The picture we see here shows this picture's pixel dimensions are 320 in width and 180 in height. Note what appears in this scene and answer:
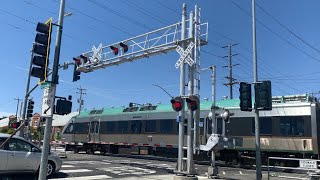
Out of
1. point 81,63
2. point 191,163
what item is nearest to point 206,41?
point 191,163

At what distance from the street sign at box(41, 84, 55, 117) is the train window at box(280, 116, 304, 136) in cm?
1491

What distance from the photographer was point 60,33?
399 inches

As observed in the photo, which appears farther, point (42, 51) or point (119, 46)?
point (119, 46)

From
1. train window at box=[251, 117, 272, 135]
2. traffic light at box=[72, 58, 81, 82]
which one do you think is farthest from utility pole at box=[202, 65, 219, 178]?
traffic light at box=[72, 58, 81, 82]

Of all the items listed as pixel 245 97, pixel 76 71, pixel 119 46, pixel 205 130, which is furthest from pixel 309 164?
pixel 76 71

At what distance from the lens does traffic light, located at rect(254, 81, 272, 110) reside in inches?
471

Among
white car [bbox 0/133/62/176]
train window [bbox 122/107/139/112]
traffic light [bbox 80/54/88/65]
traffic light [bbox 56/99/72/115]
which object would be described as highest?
traffic light [bbox 80/54/88/65]

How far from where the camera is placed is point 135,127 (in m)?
29.3

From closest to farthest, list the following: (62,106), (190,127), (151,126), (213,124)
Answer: (62,106) < (190,127) < (213,124) < (151,126)

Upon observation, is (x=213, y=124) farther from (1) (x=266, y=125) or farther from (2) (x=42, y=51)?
(2) (x=42, y=51)

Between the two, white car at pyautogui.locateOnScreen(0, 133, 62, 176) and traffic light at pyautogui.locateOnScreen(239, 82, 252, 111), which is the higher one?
traffic light at pyautogui.locateOnScreen(239, 82, 252, 111)

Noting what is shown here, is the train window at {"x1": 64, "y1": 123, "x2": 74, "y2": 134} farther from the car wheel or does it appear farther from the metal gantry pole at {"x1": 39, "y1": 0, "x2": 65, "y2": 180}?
the metal gantry pole at {"x1": 39, "y1": 0, "x2": 65, "y2": 180}

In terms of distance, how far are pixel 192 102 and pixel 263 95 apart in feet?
10.3

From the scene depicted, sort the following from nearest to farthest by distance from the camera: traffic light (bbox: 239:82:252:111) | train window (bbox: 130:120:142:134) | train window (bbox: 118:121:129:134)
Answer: traffic light (bbox: 239:82:252:111), train window (bbox: 130:120:142:134), train window (bbox: 118:121:129:134)
